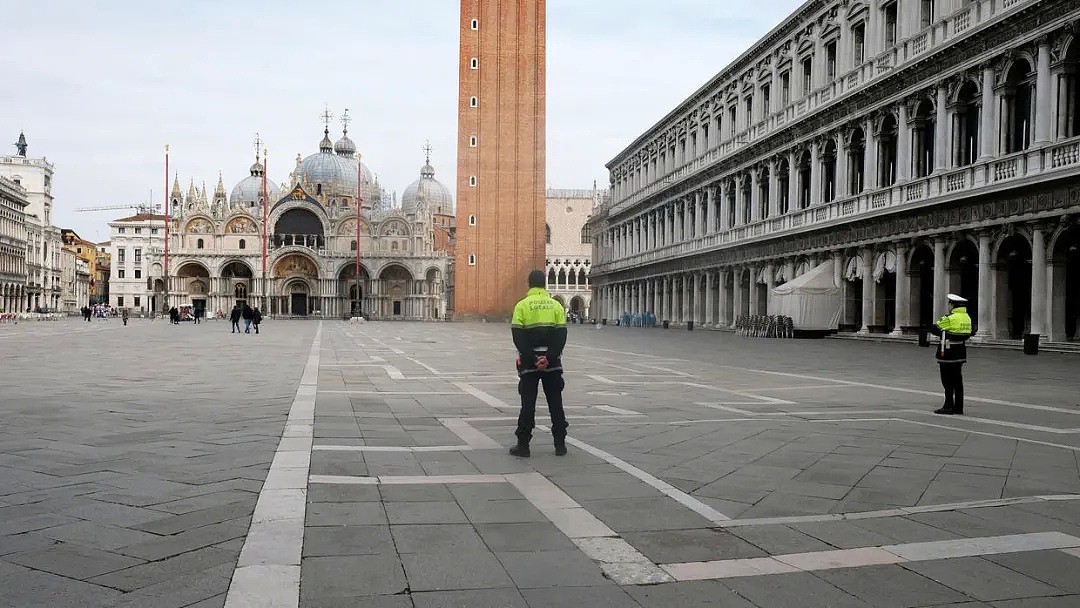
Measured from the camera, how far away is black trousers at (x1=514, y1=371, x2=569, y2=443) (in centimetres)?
679

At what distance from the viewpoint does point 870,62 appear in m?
29.2

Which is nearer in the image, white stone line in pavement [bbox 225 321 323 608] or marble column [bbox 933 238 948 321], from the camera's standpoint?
white stone line in pavement [bbox 225 321 323 608]

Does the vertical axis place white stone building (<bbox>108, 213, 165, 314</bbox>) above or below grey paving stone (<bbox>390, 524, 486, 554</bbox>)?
above

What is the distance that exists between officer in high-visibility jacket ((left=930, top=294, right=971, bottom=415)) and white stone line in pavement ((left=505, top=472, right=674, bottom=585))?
19.2 feet

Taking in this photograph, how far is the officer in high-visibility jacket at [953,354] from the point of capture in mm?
9562

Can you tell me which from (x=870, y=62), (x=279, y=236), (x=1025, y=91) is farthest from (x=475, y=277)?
(x=1025, y=91)

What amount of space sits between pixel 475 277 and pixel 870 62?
42289 mm

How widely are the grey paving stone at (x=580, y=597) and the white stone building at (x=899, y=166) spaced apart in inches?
821

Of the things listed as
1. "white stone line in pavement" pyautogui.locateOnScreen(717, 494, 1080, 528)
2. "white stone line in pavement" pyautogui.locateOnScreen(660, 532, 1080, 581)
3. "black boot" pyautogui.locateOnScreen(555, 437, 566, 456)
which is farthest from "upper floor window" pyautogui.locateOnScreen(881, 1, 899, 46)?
"white stone line in pavement" pyautogui.locateOnScreen(660, 532, 1080, 581)

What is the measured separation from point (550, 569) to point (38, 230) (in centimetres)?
11602

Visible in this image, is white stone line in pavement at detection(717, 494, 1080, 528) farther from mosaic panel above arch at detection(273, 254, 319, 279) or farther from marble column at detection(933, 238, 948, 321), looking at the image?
mosaic panel above arch at detection(273, 254, 319, 279)

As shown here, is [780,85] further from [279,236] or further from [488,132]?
[279,236]

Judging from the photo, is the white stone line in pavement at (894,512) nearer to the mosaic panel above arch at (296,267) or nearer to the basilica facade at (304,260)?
the basilica facade at (304,260)

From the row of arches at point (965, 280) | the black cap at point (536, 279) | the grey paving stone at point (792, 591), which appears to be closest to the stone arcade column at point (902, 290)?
the row of arches at point (965, 280)
